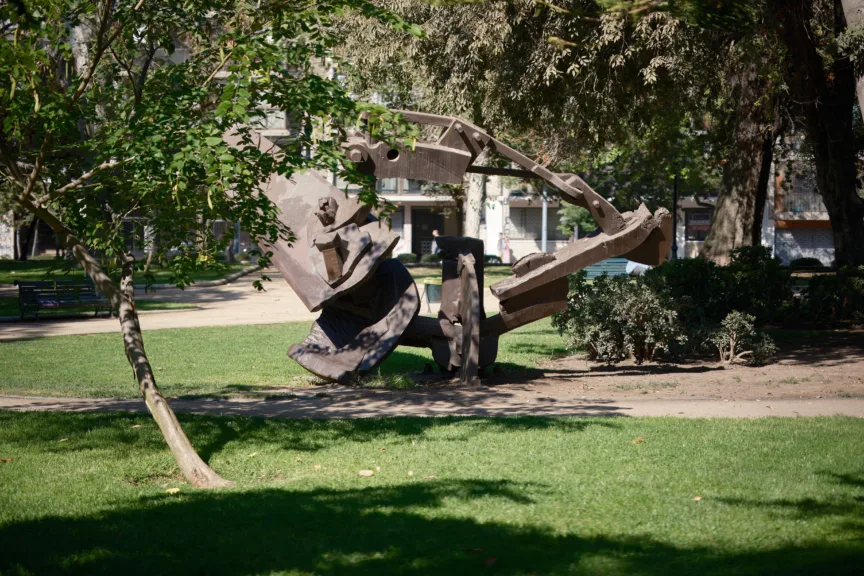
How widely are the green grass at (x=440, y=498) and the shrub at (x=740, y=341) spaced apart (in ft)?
15.2

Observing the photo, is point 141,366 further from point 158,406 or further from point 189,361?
point 189,361

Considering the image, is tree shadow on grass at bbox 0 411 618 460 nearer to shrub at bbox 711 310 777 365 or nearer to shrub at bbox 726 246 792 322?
shrub at bbox 711 310 777 365

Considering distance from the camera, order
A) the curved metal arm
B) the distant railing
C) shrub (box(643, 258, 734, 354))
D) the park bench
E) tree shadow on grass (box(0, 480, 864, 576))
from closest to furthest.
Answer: tree shadow on grass (box(0, 480, 864, 576))
the curved metal arm
shrub (box(643, 258, 734, 354))
the park bench
the distant railing

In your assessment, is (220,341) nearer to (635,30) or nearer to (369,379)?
(369,379)

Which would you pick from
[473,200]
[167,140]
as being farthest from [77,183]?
Result: [473,200]

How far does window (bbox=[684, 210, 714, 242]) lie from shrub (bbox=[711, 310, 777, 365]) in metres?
48.6

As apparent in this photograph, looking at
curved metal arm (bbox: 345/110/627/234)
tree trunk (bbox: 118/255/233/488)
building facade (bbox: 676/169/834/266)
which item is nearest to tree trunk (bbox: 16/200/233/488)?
tree trunk (bbox: 118/255/233/488)

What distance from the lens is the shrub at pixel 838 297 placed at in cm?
1959

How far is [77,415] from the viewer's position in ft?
31.9

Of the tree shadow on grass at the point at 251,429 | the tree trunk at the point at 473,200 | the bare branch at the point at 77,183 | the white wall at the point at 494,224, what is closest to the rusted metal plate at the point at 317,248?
the tree shadow on grass at the point at 251,429

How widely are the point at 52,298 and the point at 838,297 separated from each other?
59.0ft

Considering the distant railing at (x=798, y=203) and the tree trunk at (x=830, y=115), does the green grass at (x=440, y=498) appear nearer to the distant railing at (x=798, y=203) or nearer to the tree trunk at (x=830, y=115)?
the tree trunk at (x=830, y=115)

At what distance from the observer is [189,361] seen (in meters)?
15.3

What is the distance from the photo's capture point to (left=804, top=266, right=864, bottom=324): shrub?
19.6m
